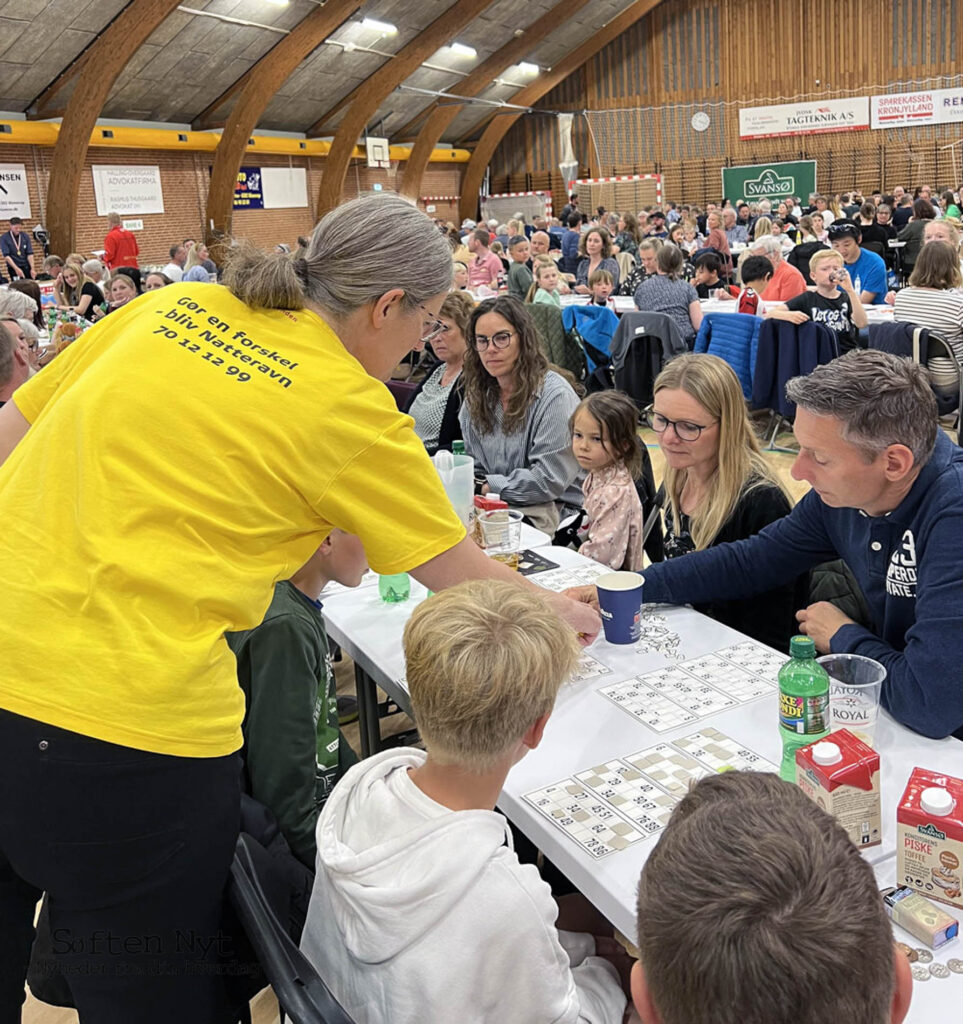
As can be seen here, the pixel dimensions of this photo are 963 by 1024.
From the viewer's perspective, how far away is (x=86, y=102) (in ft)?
43.2

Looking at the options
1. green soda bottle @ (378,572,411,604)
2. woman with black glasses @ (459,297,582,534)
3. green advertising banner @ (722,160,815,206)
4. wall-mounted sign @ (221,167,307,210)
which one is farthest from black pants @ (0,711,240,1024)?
green advertising banner @ (722,160,815,206)

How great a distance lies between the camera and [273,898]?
1342 millimetres

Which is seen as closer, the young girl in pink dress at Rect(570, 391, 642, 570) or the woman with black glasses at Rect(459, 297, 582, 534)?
the young girl in pink dress at Rect(570, 391, 642, 570)

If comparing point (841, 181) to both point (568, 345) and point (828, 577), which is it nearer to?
point (568, 345)

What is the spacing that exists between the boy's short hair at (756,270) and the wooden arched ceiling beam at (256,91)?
8353mm

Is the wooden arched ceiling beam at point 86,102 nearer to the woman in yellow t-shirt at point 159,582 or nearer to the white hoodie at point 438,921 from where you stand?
the woman in yellow t-shirt at point 159,582

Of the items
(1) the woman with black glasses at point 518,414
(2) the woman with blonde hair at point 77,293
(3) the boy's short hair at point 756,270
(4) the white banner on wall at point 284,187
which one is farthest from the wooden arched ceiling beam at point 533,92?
(1) the woman with black glasses at point 518,414

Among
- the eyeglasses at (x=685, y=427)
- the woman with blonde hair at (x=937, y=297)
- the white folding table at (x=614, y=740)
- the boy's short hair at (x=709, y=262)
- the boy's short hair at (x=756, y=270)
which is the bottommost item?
the white folding table at (x=614, y=740)

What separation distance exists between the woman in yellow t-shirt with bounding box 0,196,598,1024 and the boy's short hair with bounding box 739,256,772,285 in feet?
20.7

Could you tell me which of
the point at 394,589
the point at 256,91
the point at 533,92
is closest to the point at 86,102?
the point at 256,91

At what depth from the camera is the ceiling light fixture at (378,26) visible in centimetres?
1551

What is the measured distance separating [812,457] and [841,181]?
64.4ft

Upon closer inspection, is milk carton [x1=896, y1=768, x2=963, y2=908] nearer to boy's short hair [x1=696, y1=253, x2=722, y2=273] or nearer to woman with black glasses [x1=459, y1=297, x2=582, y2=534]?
woman with black glasses [x1=459, y1=297, x2=582, y2=534]

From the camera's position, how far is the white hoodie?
112 centimetres
